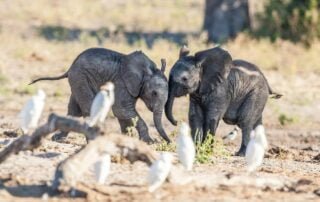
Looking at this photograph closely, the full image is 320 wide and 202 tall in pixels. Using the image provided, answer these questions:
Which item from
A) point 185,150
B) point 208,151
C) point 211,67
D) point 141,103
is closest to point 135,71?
point 211,67

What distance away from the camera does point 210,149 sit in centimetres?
1355

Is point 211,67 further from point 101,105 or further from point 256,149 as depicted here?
point 101,105

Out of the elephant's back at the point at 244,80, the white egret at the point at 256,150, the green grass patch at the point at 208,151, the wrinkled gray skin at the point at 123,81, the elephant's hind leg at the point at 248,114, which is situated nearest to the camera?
the white egret at the point at 256,150

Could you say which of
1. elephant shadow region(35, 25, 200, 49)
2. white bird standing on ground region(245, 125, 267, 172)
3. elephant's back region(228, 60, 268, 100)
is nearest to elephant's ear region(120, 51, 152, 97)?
elephant's back region(228, 60, 268, 100)

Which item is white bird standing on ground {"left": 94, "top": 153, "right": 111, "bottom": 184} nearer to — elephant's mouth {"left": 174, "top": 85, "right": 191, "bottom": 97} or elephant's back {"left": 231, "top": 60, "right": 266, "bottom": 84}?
elephant's mouth {"left": 174, "top": 85, "right": 191, "bottom": 97}

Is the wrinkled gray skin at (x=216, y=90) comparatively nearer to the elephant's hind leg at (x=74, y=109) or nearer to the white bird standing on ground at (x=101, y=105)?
the elephant's hind leg at (x=74, y=109)

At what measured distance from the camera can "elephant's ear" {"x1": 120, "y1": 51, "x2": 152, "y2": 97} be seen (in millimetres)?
14547

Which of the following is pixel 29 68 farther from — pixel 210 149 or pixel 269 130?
pixel 210 149

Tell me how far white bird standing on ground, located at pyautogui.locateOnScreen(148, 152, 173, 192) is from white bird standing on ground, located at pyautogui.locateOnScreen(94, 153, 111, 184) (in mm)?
461

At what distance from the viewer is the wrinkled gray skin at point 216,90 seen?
14445 millimetres

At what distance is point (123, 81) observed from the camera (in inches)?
579

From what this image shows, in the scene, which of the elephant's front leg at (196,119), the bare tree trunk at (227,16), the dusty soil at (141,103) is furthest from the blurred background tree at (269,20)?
the elephant's front leg at (196,119)

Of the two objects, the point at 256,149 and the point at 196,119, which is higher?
the point at 196,119

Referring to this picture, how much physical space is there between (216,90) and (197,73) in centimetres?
40
